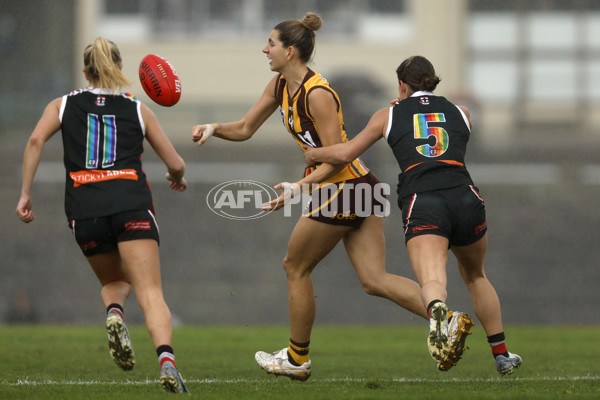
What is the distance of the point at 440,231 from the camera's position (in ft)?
17.2

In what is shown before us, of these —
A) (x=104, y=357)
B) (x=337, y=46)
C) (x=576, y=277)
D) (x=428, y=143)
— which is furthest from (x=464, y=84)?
(x=428, y=143)

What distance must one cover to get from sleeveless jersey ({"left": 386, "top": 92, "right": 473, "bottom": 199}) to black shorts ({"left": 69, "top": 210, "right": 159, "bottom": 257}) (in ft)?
4.43

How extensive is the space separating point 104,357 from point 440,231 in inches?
145

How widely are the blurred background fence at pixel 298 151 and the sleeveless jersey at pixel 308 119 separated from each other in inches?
396

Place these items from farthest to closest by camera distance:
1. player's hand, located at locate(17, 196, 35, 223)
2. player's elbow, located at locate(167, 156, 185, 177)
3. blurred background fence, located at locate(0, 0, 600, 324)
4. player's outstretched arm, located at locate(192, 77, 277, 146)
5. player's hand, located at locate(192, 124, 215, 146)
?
blurred background fence, located at locate(0, 0, 600, 324)
player's outstretched arm, located at locate(192, 77, 277, 146)
player's hand, located at locate(192, 124, 215, 146)
player's elbow, located at locate(167, 156, 185, 177)
player's hand, located at locate(17, 196, 35, 223)

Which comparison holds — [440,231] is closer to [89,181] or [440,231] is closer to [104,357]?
[89,181]

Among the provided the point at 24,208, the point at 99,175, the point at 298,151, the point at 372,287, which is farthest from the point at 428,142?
the point at 298,151

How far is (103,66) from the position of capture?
17.4 ft

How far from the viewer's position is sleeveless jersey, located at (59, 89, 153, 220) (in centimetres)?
524

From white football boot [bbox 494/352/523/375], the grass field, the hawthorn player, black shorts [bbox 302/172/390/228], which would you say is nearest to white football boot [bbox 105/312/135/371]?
the hawthorn player

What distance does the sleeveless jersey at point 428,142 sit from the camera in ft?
17.5

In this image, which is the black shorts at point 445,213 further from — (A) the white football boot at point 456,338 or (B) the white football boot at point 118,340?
Result: (B) the white football boot at point 118,340

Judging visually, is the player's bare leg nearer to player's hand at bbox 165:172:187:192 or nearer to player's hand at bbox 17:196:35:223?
player's hand at bbox 165:172:187:192

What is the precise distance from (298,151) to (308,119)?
15.5 m
